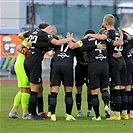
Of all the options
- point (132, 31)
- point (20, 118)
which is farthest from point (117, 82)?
point (132, 31)

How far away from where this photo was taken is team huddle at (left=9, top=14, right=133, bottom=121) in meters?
12.7

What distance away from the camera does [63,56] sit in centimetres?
1275

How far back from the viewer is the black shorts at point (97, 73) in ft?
41.8

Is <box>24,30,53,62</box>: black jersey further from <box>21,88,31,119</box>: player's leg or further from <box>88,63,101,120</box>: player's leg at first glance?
<box>88,63,101,120</box>: player's leg

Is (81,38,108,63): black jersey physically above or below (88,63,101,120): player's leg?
above

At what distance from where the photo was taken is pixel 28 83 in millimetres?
13250

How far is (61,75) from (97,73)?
0.74 meters

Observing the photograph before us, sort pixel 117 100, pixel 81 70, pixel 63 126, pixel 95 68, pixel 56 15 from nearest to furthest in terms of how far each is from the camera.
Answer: pixel 63 126
pixel 95 68
pixel 117 100
pixel 81 70
pixel 56 15

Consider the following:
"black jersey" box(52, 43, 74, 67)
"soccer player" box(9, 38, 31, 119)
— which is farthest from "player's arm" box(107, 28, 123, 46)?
"soccer player" box(9, 38, 31, 119)

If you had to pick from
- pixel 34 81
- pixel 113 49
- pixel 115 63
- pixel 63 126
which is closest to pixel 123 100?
pixel 115 63

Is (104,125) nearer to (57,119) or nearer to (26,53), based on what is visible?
(57,119)

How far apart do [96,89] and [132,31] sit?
27.1 meters

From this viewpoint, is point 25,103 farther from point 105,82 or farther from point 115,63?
point 115,63

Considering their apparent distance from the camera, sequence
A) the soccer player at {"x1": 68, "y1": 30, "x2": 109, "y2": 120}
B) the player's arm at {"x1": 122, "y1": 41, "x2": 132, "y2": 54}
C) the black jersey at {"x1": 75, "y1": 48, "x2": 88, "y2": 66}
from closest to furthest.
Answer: the soccer player at {"x1": 68, "y1": 30, "x2": 109, "y2": 120}
the black jersey at {"x1": 75, "y1": 48, "x2": 88, "y2": 66}
the player's arm at {"x1": 122, "y1": 41, "x2": 132, "y2": 54}
